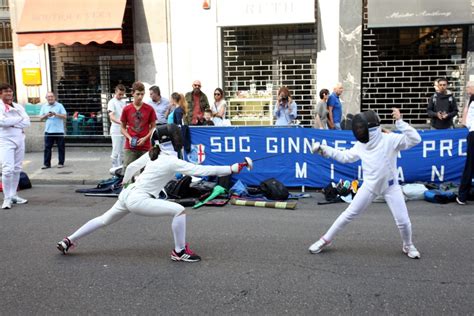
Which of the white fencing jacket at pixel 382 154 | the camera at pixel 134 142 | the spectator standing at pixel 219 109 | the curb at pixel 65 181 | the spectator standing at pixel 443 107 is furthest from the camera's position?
the spectator standing at pixel 219 109

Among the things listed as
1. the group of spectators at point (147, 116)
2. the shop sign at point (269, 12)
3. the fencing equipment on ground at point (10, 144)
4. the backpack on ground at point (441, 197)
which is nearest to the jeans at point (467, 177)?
the backpack on ground at point (441, 197)

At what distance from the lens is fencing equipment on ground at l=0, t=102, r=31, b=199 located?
773cm

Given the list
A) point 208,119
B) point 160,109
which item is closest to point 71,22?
point 160,109

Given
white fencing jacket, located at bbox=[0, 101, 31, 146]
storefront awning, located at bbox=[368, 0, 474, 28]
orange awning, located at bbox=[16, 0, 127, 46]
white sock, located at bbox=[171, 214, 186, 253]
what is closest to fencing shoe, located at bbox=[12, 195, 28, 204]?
white fencing jacket, located at bbox=[0, 101, 31, 146]

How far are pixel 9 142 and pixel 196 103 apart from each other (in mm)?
4200

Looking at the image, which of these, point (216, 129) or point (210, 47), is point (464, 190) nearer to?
point (216, 129)

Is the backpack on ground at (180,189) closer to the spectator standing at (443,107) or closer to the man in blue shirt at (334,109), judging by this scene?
the man in blue shirt at (334,109)

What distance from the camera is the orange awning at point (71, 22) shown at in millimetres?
12398

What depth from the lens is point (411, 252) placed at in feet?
16.3

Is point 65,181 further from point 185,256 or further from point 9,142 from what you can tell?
point 185,256

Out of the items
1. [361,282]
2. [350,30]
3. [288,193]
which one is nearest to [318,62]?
[350,30]

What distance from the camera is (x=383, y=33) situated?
1270 centimetres

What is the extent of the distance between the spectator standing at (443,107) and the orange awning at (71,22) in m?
7.55

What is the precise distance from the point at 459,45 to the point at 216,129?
725 centimetres
